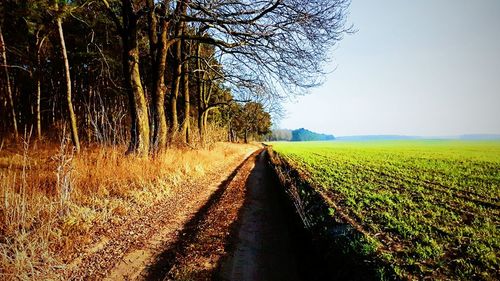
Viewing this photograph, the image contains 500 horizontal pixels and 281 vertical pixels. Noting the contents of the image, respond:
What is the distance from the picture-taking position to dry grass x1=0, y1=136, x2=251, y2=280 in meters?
3.68

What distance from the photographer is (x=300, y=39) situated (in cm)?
864

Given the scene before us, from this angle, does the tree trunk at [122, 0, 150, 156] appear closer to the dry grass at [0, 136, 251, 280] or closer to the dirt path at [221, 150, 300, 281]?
the dry grass at [0, 136, 251, 280]

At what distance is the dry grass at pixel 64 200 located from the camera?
3.68m

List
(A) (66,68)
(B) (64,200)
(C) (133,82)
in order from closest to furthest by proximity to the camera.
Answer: (B) (64,200) < (C) (133,82) < (A) (66,68)

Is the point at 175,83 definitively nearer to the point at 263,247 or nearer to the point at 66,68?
the point at 66,68

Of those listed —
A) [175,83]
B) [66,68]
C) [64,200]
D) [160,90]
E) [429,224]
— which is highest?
[175,83]

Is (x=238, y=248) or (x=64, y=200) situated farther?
(x=238, y=248)

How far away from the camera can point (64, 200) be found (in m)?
4.88

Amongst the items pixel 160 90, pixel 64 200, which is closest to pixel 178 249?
pixel 64 200

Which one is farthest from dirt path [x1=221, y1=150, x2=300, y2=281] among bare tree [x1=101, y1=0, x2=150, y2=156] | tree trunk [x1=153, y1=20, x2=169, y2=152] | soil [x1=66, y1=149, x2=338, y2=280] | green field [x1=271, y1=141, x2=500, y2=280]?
tree trunk [x1=153, y1=20, x2=169, y2=152]

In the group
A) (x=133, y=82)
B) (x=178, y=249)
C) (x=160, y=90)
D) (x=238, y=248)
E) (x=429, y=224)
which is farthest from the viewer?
(x=160, y=90)

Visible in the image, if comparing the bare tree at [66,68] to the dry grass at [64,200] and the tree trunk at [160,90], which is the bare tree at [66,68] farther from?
the tree trunk at [160,90]

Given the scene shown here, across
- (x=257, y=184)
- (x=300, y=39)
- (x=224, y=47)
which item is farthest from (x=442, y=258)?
(x=224, y=47)

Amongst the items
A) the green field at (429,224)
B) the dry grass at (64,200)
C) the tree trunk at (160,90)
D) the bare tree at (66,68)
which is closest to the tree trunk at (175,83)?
the tree trunk at (160,90)
